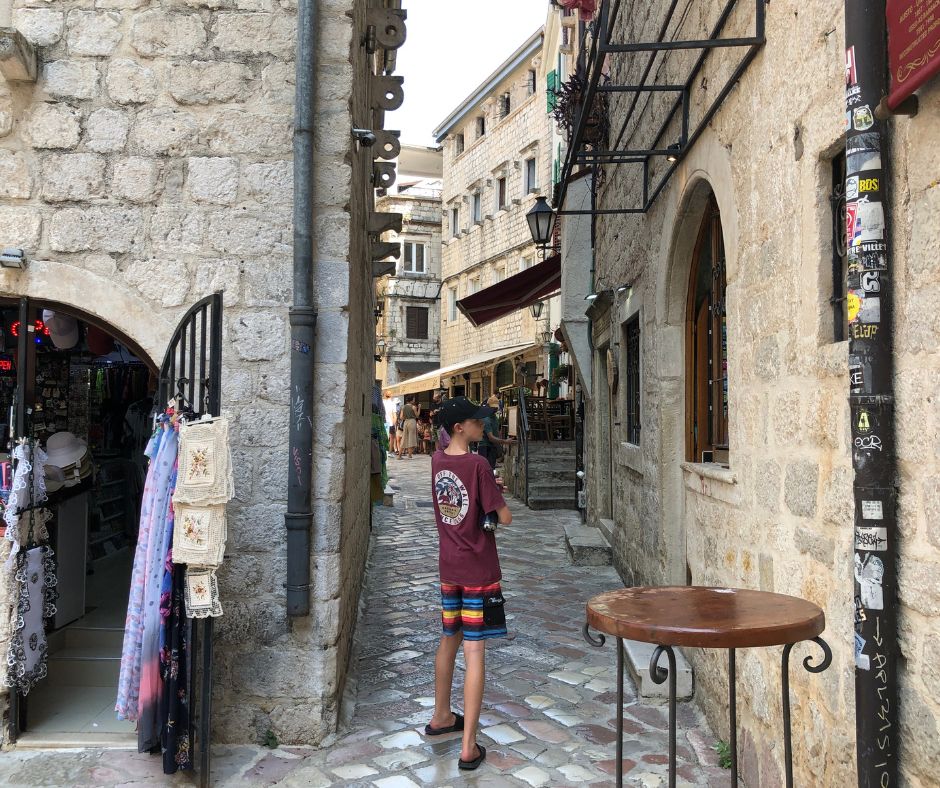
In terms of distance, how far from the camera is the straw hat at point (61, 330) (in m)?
4.86

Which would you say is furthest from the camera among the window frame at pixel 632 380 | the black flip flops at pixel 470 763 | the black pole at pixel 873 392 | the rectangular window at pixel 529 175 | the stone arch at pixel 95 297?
the rectangular window at pixel 529 175

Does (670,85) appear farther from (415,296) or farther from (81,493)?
(415,296)

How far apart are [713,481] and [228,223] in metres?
2.82

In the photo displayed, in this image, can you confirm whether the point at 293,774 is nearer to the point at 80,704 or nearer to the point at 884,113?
the point at 80,704

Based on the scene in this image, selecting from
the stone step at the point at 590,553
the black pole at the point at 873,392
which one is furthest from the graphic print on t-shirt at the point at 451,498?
the stone step at the point at 590,553

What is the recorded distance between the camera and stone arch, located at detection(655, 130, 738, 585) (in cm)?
486

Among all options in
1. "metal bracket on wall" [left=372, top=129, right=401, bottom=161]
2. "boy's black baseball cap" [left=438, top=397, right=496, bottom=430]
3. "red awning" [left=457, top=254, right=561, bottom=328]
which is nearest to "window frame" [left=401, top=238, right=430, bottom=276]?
"red awning" [left=457, top=254, right=561, bottom=328]

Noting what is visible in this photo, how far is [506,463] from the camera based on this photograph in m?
16.1

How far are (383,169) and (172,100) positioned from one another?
300 centimetres

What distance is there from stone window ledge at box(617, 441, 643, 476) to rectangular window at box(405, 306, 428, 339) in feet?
93.6

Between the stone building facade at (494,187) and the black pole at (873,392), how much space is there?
21.1m

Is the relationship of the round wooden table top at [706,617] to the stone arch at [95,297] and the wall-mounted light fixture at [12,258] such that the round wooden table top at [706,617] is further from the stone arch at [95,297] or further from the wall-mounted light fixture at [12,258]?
the wall-mounted light fixture at [12,258]

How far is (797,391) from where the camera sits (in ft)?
9.39

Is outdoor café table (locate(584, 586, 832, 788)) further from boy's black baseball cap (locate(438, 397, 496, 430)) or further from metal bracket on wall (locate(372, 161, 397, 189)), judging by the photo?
metal bracket on wall (locate(372, 161, 397, 189))
